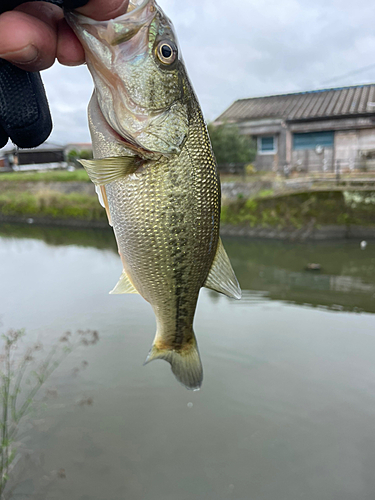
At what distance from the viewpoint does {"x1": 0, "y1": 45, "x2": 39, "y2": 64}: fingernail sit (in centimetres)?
112

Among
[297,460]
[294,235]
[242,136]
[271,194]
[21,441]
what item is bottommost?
[297,460]

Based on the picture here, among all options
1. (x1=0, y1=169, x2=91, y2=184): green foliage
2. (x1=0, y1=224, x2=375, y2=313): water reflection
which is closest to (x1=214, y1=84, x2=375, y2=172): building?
(x1=0, y1=224, x2=375, y2=313): water reflection

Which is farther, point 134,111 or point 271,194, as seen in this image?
point 271,194

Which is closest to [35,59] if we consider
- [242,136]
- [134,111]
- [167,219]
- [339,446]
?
[134,111]

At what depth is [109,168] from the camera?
4.59 ft

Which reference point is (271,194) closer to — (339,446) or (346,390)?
(346,390)

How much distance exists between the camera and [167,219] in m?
1.49

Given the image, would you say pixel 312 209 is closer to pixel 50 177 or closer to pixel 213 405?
pixel 213 405

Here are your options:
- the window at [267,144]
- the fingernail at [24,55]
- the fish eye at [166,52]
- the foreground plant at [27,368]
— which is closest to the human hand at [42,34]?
the fingernail at [24,55]

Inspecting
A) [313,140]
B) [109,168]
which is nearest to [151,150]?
[109,168]

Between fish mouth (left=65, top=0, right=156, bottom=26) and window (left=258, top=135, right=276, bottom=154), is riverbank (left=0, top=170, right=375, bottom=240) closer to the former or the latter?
window (left=258, top=135, right=276, bottom=154)

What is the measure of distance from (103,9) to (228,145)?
1665cm

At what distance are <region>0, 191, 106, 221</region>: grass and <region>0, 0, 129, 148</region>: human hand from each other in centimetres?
1581

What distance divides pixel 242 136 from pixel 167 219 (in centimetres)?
1821
